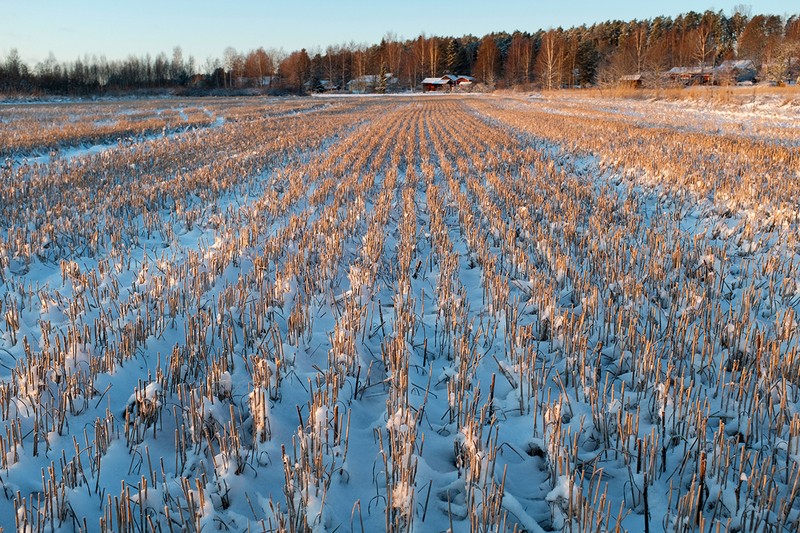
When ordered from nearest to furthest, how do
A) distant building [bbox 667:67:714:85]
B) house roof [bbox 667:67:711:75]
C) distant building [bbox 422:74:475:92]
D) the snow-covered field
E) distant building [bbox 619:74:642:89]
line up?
1. the snow-covered field
2. distant building [bbox 619:74:642:89]
3. distant building [bbox 667:67:714:85]
4. house roof [bbox 667:67:711:75]
5. distant building [bbox 422:74:475:92]

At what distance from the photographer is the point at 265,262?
6.04 metres

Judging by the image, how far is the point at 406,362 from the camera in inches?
144

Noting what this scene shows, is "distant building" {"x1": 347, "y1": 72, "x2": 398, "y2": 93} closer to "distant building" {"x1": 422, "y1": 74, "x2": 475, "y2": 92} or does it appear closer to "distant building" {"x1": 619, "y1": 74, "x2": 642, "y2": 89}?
"distant building" {"x1": 422, "y1": 74, "x2": 475, "y2": 92}

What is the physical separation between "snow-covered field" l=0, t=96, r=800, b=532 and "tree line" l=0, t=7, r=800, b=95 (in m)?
54.2

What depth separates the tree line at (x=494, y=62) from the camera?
67188 millimetres

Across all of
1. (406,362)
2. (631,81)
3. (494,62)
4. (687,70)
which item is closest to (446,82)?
(494,62)

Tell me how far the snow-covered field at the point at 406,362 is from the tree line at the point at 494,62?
178 feet

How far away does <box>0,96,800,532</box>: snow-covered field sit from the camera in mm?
2578

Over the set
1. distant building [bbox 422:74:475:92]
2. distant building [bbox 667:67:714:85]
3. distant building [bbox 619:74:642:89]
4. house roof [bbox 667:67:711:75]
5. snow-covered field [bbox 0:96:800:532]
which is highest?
distant building [bbox 422:74:475:92]

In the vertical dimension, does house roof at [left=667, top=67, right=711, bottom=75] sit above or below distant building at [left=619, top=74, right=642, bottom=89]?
above

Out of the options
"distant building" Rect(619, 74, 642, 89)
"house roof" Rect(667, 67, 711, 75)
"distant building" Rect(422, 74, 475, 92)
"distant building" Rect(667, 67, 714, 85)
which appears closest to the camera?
"distant building" Rect(619, 74, 642, 89)

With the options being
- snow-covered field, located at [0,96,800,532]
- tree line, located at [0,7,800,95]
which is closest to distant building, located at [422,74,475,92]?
tree line, located at [0,7,800,95]

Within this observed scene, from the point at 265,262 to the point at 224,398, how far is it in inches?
110

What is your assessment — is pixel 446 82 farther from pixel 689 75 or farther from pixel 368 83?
pixel 689 75
